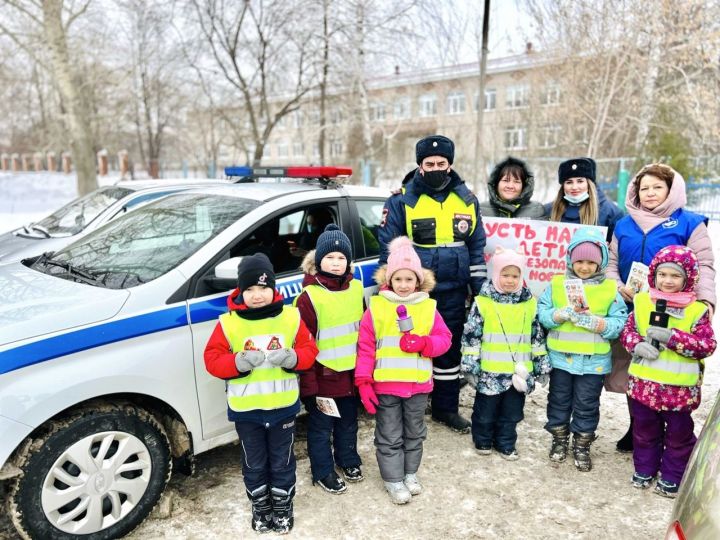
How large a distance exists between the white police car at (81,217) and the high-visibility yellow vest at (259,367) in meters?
3.79

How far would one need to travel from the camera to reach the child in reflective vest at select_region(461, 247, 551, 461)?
3307 millimetres

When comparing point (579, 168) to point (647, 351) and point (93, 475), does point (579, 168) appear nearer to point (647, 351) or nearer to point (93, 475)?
point (647, 351)

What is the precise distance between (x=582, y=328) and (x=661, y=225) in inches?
31.0

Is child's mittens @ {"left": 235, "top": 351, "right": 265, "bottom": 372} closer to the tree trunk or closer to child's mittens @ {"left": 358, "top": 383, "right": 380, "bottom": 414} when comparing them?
child's mittens @ {"left": 358, "top": 383, "right": 380, "bottom": 414}

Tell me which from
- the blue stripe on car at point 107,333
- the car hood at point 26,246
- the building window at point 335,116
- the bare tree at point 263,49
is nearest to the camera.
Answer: the blue stripe on car at point 107,333

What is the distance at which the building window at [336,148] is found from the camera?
2220cm

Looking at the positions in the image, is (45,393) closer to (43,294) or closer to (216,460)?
(43,294)

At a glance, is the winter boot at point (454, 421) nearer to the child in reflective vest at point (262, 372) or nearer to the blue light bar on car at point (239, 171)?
the child in reflective vest at point (262, 372)

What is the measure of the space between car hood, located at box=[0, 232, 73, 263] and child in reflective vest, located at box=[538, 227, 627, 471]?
4975 millimetres

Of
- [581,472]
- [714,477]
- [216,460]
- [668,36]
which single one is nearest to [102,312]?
[216,460]

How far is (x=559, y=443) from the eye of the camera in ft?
11.6

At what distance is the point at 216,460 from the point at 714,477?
286 centimetres

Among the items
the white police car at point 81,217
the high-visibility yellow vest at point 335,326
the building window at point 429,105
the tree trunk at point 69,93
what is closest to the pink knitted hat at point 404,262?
the high-visibility yellow vest at point 335,326

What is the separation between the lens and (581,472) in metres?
3.43
